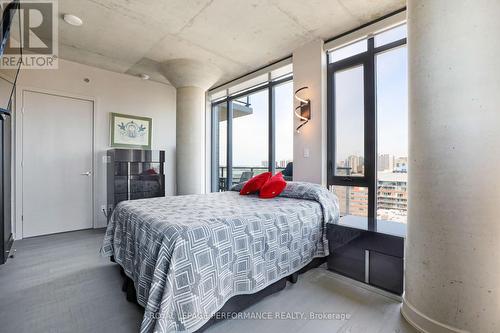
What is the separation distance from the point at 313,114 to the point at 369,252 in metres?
1.84

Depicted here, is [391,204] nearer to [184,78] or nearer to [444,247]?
[444,247]

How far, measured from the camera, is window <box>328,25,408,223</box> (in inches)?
105

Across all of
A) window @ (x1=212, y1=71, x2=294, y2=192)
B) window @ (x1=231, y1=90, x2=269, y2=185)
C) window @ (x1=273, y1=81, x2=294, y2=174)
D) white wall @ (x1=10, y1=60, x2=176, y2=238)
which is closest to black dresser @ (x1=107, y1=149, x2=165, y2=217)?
white wall @ (x1=10, y1=60, x2=176, y2=238)

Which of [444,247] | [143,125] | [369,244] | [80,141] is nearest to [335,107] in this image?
[369,244]

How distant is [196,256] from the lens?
143cm

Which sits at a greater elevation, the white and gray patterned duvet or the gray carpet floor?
the white and gray patterned duvet

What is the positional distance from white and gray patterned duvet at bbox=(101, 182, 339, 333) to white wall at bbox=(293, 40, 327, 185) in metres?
0.80

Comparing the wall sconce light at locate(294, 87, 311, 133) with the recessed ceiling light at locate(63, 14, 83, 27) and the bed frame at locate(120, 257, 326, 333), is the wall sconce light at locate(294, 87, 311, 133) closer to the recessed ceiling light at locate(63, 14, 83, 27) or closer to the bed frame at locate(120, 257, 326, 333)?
the bed frame at locate(120, 257, 326, 333)

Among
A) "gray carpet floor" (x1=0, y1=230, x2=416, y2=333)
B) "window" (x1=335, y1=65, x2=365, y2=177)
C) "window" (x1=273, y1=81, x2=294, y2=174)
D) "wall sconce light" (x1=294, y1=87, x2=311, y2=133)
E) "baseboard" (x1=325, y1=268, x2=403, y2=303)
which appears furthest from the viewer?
"window" (x1=273, y1=81, x2=294, y2=174)

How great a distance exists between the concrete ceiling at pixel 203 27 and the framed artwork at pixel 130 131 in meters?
0.95

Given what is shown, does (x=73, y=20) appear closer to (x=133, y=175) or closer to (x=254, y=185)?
(x=133, y=175)

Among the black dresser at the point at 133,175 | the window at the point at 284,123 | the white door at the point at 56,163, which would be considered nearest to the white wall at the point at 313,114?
the window at the point at 284,123

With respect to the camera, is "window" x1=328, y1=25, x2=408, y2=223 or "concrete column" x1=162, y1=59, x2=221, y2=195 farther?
"concrete column" x1=162, y1=59, x2=221, y2=195

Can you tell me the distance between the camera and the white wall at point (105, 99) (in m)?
3.66
